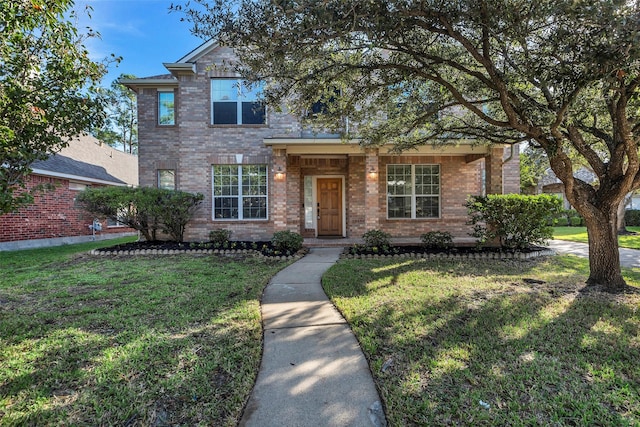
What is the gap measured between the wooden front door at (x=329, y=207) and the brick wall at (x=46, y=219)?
7563 millimetres

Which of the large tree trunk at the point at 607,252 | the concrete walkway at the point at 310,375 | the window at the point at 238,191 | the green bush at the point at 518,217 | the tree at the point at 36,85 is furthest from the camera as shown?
the window at the point at 238,191

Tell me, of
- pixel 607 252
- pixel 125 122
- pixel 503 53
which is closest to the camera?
pixel 503 53

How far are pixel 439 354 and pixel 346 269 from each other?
391 cm

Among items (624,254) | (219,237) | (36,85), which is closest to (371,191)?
(219,237)

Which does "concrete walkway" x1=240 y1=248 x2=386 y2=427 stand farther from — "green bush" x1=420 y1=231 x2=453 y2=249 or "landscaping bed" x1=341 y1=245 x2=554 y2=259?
"green bush" x1=420 y1=231 x2=453 y2=249

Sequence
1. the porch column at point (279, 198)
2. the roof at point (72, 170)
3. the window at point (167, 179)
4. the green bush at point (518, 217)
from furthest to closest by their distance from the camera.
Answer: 1. the roof at point (72, 170)
2. the window at point (167, 179)
3. the porch column at point (279, 198)
4. the green bush at point (518, 217)

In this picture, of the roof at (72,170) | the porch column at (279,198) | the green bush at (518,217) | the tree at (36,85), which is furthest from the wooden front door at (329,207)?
the roof at (72,170)

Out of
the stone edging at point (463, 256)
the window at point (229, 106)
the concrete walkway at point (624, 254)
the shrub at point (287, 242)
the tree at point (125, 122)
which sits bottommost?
the concrete walkway at point (624, 254)

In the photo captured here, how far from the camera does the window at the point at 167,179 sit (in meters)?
11.5

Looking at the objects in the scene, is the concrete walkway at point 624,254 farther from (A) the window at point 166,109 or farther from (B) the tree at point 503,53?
(A) the window at point 166,109

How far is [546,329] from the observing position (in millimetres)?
3492

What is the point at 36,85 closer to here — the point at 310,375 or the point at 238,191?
the point at 310,375

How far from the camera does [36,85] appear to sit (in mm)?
3355

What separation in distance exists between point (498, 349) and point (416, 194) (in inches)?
360
